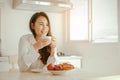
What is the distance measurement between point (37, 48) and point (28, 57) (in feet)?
0.33

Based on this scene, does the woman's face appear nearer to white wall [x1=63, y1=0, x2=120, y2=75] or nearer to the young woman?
the young woman

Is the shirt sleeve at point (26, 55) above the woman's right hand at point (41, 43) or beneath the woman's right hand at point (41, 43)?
beneath

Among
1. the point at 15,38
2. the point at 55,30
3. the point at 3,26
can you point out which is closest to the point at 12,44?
the point at 15,38

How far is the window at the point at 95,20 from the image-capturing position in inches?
104

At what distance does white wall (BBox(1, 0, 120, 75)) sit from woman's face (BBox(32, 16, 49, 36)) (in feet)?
3.69

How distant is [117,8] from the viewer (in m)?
2.54

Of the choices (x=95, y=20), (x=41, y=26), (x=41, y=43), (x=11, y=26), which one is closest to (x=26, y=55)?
(x=41, y=43)

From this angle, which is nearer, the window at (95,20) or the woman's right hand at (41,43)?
the woman's right hand at (41,43)

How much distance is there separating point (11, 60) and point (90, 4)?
4.50 ft

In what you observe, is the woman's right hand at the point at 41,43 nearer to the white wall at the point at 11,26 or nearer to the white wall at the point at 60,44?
the white wall at the point at 60,44

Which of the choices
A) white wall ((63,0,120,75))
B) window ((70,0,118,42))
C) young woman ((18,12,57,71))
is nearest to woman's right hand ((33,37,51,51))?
young woman ((18,12,57,71))

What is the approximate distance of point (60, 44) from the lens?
349cm

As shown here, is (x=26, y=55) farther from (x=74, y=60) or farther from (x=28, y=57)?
(x=74, y=60)

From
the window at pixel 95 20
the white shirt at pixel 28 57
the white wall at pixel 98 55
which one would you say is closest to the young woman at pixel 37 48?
the white shirt at pixel 28 57
